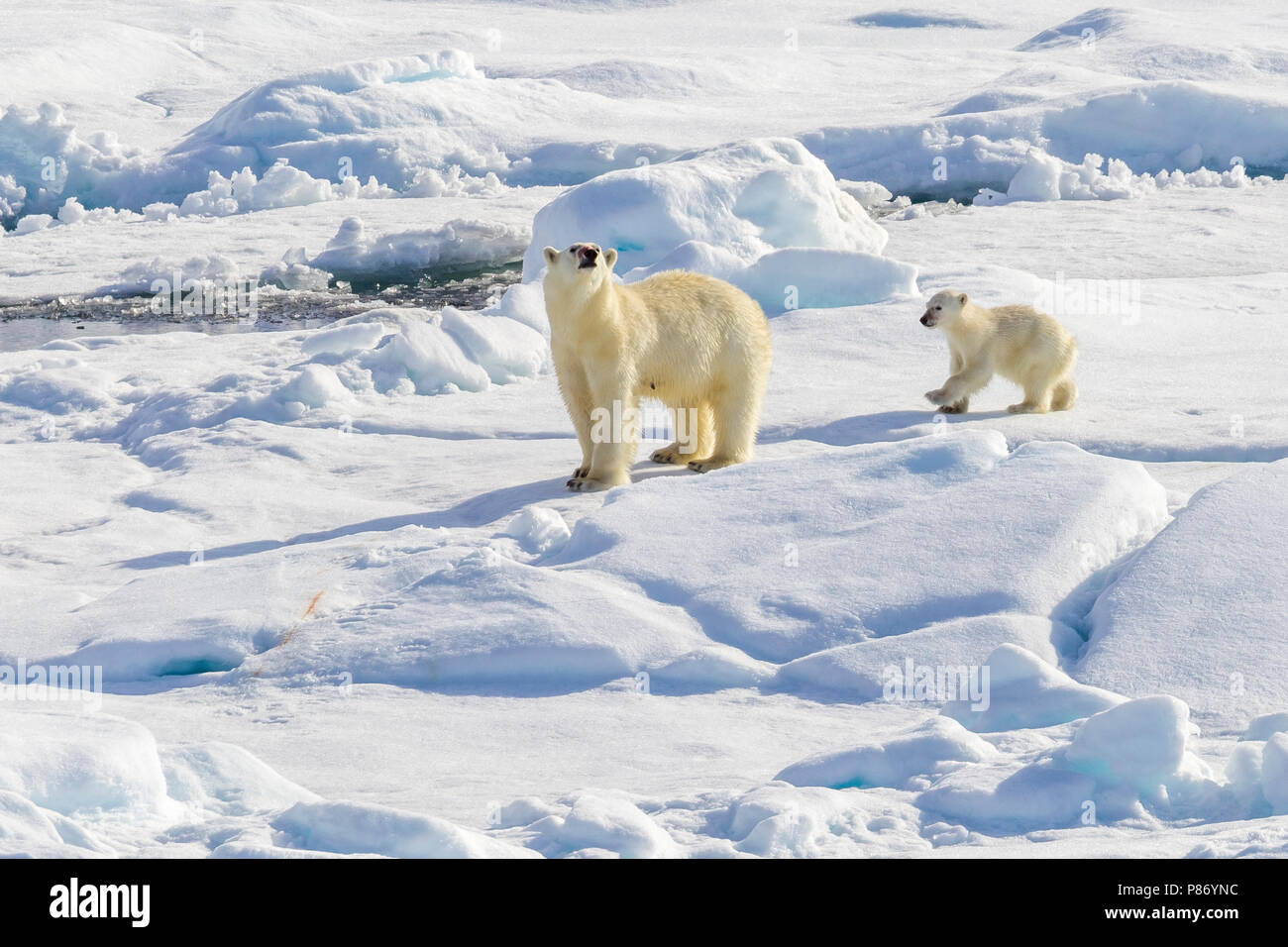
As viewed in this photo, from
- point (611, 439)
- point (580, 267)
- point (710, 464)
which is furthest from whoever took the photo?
point (710, 464)

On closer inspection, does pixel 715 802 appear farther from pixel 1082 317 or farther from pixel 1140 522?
pixel 1082 317

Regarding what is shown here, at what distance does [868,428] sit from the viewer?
23.8 feet

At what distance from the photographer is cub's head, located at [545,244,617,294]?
5891 millimetres

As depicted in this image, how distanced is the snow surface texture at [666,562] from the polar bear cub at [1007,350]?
20cm

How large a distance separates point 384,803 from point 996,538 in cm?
232

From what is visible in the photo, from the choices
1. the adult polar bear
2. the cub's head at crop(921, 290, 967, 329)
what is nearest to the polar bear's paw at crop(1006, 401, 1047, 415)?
the cub's head at crop(921, 290, 967, 329)

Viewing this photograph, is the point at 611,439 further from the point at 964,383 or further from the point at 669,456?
the point at 964,383

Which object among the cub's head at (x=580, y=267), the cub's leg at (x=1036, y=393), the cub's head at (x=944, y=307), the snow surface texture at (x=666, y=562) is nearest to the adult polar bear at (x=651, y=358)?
the cub's head at (x=580, y=267)

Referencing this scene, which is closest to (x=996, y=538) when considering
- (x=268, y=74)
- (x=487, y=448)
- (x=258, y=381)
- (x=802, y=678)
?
(x=802, y=678)

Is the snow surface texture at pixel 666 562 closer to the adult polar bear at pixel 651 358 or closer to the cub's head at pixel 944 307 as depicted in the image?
the adult polar bear at pixel 651 358

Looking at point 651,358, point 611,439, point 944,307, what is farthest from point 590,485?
point 944,307

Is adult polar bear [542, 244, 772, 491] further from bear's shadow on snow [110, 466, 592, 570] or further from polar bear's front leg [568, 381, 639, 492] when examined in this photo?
bear's shadow on snow [110, 466, 592, 570]

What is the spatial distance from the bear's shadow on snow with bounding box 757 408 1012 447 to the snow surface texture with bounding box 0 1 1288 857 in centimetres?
3

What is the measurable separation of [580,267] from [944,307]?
2.13m
